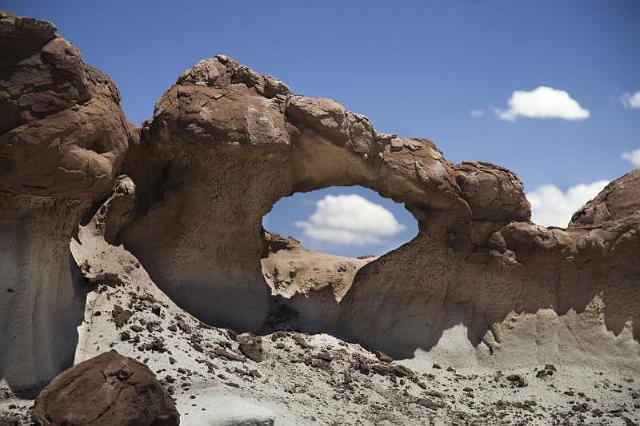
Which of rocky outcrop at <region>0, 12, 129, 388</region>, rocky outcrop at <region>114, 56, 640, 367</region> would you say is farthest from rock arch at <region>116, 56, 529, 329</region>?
rocky outcrop at <region>0, 12, 129, 388</region>

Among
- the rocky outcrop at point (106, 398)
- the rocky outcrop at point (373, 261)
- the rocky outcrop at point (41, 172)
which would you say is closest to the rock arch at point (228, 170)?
the rocky outcrop at point (373, 261)

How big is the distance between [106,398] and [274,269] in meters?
5.50

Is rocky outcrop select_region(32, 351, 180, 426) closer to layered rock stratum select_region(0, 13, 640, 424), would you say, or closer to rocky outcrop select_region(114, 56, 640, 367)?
layered rock stratum select_region(0, 13, 640, 424)

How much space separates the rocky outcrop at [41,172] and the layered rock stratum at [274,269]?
2cm

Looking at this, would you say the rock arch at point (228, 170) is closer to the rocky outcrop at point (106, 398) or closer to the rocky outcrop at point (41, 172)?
the rocky outcrop at point (41, 172)

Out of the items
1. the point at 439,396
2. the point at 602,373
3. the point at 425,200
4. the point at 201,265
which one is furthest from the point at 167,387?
the point at 602,373

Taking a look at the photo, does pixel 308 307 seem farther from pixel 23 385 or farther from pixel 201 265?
pixel 23 385

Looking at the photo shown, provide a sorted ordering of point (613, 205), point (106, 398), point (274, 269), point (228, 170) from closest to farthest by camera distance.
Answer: point (106, 398), point (228, 170), point (274, 269), point (613, 205)

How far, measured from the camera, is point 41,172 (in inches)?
272

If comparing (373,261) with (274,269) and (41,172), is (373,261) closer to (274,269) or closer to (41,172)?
(274,269)

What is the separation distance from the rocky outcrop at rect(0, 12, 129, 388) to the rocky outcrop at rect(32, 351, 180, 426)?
1478 millimetres

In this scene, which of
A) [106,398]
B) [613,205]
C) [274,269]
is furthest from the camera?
[613,205]

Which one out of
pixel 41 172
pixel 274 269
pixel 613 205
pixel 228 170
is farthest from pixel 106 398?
pixel 613 205

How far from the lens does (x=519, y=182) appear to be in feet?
36.5
